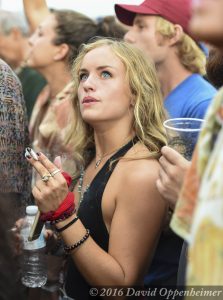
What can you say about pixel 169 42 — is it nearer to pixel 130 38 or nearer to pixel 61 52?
pixel 130 38

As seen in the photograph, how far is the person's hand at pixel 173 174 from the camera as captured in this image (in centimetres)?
167

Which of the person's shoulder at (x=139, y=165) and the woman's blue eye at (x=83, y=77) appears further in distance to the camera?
the woman's blue eye at (x=83, y=77)

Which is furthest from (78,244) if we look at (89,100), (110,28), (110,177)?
(110,28)

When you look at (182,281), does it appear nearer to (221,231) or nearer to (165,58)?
(221,231)

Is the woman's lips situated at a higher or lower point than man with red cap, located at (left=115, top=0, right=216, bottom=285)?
higher

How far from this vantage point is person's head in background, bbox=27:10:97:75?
3.95 meters

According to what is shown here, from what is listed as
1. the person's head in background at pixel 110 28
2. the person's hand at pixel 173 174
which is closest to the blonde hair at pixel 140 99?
the person's hand at pixel 173 174

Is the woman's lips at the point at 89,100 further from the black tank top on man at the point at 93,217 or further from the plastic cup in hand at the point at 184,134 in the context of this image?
the plastic cup in hand at the point at 184,134

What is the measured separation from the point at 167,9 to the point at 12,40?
265 cm

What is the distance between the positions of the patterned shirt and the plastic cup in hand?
0.83 meters

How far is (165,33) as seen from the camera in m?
3.43

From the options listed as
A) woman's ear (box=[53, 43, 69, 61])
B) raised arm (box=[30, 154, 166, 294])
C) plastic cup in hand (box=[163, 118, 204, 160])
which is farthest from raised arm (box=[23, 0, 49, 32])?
plastic cup in hand (box=[163, 118, 204, 160])

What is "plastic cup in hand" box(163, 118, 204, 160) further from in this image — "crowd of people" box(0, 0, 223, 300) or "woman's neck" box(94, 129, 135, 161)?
"woman's neck" box(94, 129, 135, 161)

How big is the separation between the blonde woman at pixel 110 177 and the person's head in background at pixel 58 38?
1.49m
